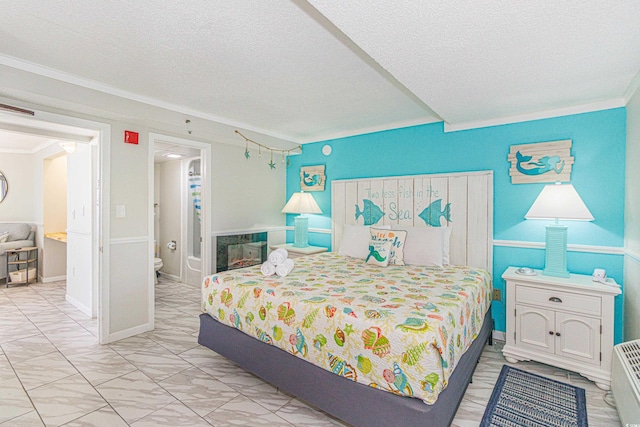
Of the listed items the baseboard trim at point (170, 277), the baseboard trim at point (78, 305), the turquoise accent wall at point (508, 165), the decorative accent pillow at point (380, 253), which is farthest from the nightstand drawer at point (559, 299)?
the baseboard trim at point (170, 277)

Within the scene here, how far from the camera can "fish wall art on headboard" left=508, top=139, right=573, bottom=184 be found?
114 inches

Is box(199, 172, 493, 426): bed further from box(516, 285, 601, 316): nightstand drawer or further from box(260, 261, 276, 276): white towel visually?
box(516, 285, 601, 316): nightstand drawer

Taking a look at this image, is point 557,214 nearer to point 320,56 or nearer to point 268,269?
point 320,56

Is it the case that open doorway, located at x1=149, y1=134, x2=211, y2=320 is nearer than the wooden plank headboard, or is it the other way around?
the wooden plank headboard

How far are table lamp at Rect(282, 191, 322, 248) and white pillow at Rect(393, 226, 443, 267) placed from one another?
1.68 m

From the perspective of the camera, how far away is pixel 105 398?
2189 millimetres

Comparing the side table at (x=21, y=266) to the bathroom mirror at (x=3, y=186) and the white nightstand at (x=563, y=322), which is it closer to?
the bathroom mirror at (x=3, y=186)

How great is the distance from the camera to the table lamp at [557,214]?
8.47 ft

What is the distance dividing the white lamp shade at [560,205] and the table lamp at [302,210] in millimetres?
2730

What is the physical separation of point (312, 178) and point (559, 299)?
337 cm

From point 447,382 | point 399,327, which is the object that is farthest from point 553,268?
point 399,327

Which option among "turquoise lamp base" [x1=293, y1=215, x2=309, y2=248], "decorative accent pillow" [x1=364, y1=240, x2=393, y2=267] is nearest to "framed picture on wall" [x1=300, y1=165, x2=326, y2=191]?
"turquoise lamp base" [x1=293, y1=215, x2=309, y2=248]

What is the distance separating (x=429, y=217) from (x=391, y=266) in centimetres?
89

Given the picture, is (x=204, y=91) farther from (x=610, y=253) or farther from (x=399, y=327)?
(x=610, y=253)
